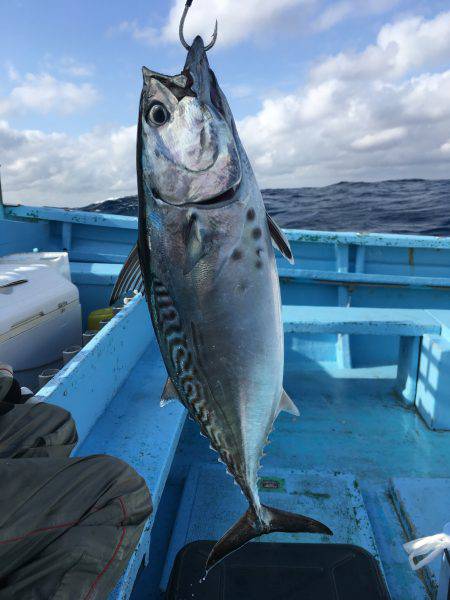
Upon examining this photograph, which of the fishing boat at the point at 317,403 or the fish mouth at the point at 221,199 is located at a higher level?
Result: the fish mouth at the point at 221,199

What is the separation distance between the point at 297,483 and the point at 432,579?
32.8 inches

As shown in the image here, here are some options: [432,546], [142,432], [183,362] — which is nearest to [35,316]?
[142,432]

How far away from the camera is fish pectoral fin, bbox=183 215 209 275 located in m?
1.11

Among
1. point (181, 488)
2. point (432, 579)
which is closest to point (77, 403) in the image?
point (181, 488)

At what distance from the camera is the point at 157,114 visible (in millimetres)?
1124

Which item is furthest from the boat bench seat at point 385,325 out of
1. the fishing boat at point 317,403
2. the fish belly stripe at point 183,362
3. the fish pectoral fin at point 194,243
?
the fish pectoral fin at point 194,243

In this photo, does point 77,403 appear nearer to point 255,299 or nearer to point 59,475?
point 59,475

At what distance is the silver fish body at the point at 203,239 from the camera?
1096mm

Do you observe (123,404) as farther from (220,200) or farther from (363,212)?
(363,212)

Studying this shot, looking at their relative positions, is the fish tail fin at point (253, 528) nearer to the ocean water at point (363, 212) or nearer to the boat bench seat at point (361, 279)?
the boat bench seat at point (361, 279)

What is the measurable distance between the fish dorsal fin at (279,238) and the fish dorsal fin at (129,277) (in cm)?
37

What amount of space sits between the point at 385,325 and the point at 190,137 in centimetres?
295

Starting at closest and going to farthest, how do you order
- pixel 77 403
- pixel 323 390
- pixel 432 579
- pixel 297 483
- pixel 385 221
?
pixel 432 579
pixel 77 403
pixel 297 483
pixel 323 390
pixel 385 221

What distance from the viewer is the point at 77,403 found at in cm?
223
